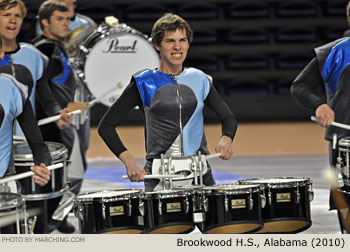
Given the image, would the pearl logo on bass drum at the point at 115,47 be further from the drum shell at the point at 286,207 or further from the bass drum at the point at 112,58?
the drum shell at the point at 286,207

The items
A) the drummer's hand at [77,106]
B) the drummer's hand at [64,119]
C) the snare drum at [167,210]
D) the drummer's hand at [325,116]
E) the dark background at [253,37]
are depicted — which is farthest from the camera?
the dark background at [253,37]

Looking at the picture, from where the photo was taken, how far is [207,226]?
3.93 meters

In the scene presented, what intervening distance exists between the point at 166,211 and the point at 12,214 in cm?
68

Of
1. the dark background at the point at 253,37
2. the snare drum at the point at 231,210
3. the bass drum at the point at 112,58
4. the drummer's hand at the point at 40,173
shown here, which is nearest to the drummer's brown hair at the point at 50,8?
the bass drum at the point at 112,58

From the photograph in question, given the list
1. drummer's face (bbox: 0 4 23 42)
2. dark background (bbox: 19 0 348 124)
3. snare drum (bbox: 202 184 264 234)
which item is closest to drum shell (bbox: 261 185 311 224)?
snare drum (bbox: 202 184 264 234)

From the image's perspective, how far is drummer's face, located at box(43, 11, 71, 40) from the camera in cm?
581

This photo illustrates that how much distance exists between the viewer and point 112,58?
6.00m

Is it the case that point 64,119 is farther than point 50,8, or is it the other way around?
point 50,8

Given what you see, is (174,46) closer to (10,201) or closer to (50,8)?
(10,201)

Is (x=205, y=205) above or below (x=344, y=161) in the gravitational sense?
below

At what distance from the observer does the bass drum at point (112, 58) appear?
19.2ft

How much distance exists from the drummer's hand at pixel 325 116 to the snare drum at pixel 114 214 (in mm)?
989

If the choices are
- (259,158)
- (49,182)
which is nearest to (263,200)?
(49,182)

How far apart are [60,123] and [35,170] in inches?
60.8
